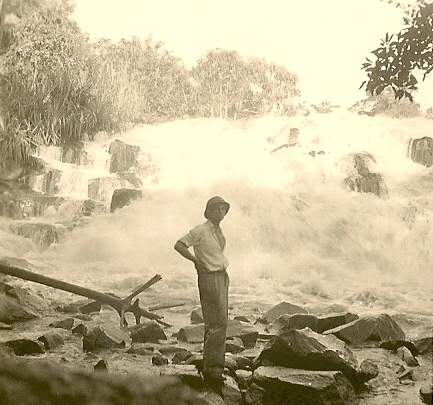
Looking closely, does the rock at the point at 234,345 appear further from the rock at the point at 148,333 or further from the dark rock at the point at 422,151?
the dark rock at the point at 422,151

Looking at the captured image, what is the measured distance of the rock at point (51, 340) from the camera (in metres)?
5.32

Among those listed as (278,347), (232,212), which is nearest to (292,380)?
(278,347)

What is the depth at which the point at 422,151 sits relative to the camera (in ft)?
22.1

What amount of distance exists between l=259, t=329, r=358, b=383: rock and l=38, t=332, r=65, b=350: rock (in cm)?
195

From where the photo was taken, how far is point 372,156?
6.93 m

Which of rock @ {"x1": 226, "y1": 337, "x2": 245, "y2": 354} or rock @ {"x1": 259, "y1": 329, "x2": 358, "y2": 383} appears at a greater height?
rock @ {"x1": 259, "y1": 329, "x2": 358, "y2": 383}

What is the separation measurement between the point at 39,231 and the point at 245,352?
3.34 metres

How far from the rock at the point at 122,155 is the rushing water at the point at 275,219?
0.12 meters

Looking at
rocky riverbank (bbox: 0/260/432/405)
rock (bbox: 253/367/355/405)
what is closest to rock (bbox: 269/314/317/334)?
rocky riverbank (bbox: 0/260/432/405)

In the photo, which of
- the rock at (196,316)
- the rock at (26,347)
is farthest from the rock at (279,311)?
the rock at (26,347)

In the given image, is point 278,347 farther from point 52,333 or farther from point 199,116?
point 199,116

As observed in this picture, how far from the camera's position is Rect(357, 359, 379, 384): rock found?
4508 mm

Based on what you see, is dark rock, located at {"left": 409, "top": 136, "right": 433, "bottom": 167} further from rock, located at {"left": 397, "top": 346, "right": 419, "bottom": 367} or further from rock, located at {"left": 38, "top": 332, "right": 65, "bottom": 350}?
rock, located at {"left": 38, "top": 332, "right": 65, "bottom": 350}

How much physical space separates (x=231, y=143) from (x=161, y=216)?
125 cm
